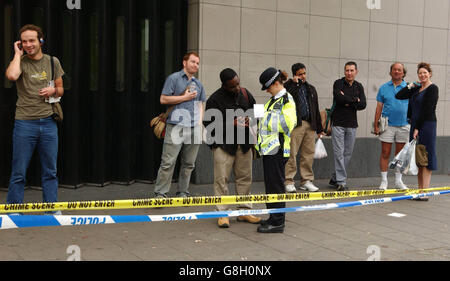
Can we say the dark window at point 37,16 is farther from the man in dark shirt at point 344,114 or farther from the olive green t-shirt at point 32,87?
the man in dark shirt at point 344,114

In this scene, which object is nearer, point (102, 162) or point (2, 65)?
point (2, 65)

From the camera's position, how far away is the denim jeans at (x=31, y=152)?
5.95 metres

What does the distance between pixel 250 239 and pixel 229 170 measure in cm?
100

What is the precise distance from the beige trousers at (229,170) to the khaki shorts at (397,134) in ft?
10.5

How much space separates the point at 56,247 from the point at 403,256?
124 inches

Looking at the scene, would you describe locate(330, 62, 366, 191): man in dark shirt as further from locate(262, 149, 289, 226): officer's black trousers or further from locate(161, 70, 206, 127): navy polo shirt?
locate(262, 149, 289, 226): officer's black trousers

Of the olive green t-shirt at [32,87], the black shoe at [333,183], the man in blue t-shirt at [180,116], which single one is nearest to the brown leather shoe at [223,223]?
the man in blue t-shirt at [180,116]

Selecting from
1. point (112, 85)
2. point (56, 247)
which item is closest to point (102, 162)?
point (112, 85)

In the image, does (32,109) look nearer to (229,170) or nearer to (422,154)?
(229,170)

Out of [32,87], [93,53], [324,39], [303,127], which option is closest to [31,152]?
[32,87]

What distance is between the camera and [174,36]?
8.74 m

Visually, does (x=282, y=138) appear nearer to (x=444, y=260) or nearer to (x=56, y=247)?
(x=444, y=260)

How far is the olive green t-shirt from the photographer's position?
5.95 m

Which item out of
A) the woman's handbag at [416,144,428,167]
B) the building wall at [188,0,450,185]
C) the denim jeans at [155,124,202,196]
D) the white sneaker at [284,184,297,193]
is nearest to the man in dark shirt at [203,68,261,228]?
the denim jeans at [155,124,202,196]
